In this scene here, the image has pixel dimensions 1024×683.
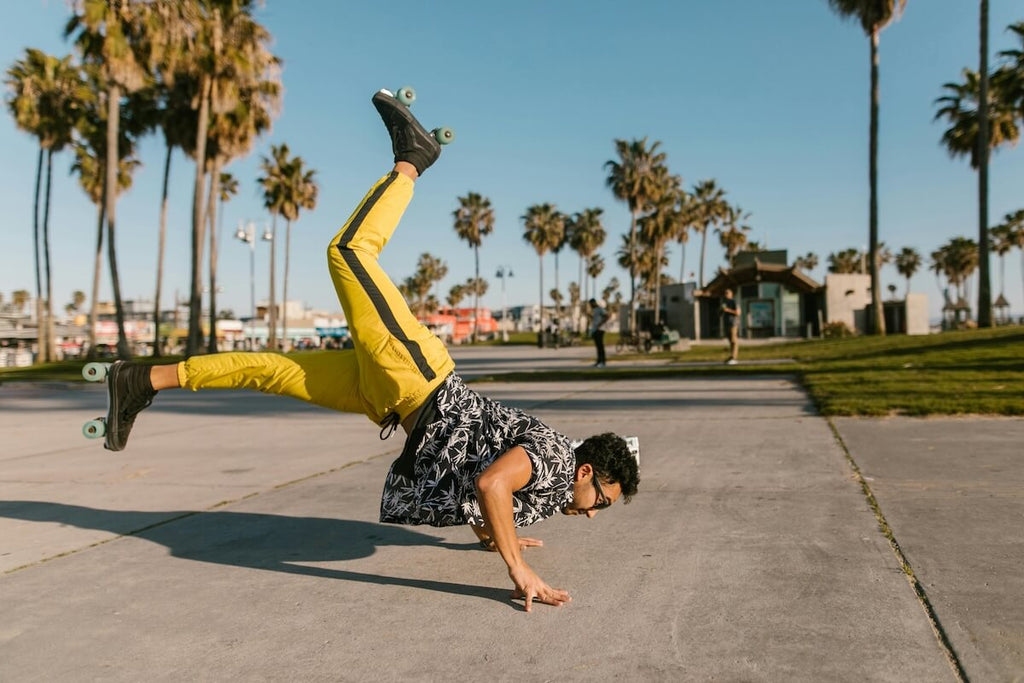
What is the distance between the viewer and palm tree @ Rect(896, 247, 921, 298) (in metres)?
110

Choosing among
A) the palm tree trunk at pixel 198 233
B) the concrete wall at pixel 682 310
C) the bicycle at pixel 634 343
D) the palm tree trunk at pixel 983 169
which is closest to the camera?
the palm tree trunk at pixel 983 169

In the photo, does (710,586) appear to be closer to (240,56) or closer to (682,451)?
(682,451)

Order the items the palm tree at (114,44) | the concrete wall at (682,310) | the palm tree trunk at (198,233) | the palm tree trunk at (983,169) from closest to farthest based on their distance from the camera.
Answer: the palm tree trunk at (983,169) < the palm tree at (114,44) < the palm tree trunk at (198,233) < the concrete wall at (682,310)

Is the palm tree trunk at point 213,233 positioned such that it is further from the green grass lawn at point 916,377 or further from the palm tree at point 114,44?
the green grass lawn at point 916,377

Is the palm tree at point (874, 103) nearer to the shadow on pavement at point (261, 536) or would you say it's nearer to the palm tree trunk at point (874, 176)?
the palm tree trunk at point (874, 176)

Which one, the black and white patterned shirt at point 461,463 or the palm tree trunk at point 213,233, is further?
the palm tree trunk at point 213,233

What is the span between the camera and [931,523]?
371cm

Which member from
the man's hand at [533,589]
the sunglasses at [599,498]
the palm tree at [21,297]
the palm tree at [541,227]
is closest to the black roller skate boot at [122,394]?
the man's hand at [533,589]

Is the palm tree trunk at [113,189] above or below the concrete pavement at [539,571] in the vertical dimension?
above

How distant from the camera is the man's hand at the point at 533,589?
2.74 metres

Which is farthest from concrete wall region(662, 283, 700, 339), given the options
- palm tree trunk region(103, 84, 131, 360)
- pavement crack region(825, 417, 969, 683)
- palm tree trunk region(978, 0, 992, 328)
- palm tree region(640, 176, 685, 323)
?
pavement crack region(825, 417, 969, 683)

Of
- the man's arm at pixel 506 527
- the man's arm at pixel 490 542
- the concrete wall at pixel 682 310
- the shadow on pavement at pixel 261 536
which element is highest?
the concrete wall at pixel 682 310

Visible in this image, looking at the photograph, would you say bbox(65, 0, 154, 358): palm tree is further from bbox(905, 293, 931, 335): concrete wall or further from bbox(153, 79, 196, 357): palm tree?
bbox(905, 293, 931, 335): concrete wall

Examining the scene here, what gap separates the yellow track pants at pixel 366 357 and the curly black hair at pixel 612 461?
0.72 meters
